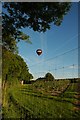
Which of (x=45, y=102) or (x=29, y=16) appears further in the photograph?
(x=45, y=102)

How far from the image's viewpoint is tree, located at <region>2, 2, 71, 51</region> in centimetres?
620

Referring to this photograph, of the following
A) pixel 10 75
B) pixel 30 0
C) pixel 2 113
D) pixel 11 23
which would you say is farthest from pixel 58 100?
pixel 30 0

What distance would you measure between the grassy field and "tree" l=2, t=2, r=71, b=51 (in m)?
1.86

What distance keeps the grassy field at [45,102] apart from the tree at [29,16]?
186 centimetres

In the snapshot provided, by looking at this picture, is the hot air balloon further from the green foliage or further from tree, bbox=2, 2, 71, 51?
tree, bbox=2, 2, 71, 51

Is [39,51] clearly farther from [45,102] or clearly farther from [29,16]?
[45,102]

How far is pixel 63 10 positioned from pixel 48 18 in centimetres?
36

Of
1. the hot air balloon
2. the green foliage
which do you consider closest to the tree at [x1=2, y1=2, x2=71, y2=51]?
the green foliage

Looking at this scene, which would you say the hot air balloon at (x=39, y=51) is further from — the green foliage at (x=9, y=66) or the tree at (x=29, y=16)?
the tree at (x=29, y=16)

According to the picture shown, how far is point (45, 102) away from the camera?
12.9m

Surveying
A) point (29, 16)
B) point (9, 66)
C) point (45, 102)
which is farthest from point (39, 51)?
point (45, 102)

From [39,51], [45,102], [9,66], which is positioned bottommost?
[45,102]

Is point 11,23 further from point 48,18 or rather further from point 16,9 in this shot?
point 48,18

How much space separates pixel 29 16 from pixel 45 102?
6.81m
